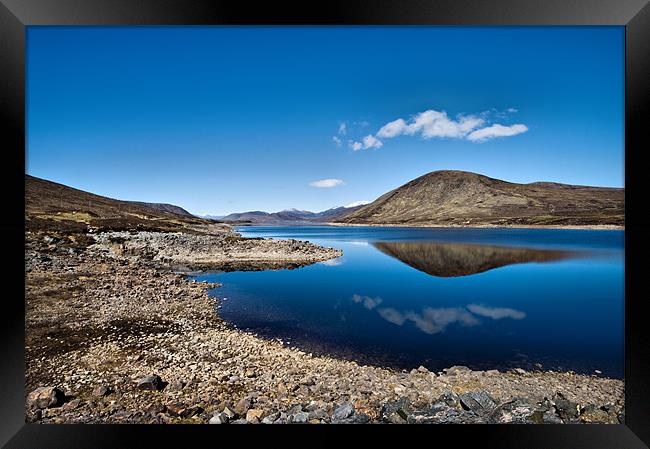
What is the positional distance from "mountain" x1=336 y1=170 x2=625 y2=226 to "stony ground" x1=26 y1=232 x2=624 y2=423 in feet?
245

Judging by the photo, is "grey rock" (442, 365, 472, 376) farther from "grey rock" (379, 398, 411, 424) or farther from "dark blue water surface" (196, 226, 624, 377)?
"grey rock" (379, 398, 411, 424)

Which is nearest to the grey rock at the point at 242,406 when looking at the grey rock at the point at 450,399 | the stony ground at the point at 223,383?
the stony ground at the point at 223,383

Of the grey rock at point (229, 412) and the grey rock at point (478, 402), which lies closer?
the grey rock at point (229, 412)

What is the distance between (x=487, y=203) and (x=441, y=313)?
395 feet

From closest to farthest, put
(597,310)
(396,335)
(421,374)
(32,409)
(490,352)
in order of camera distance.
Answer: (32,409) < (421,374) < (490,352) < (396,335) < (597,310)

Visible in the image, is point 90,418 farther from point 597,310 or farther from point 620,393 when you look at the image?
point 597,310

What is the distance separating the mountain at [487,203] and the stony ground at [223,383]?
7476cm

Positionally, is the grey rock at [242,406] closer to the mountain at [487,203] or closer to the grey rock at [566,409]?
the grey rock at [566,409]

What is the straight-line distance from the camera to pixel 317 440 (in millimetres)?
2844

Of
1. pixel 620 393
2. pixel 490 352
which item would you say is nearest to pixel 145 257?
pixel 490 352

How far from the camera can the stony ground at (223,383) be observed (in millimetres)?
3988

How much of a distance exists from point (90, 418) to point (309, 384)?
281 cm

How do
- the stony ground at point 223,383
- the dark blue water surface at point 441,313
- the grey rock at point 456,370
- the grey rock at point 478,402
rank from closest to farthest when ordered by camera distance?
the stony ground at point 223,383
the grey rock at point 478,402
the grey rock at point 456,370
the dark blue water surface at point 441,313
